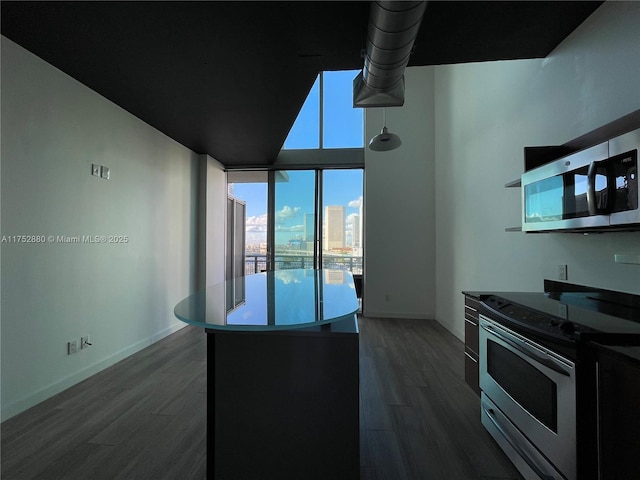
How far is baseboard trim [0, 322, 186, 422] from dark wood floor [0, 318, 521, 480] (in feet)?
0.16

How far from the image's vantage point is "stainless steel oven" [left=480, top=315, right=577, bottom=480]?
4.05 feet

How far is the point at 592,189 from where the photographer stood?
1368 millimetres

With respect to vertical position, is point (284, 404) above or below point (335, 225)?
below

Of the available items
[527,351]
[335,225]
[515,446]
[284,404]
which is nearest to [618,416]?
[527,351]

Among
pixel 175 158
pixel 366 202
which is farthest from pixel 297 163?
pixel 175 158

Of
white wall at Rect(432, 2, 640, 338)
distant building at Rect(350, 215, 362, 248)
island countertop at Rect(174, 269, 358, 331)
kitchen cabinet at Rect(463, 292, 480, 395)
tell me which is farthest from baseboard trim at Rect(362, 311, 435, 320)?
island countertop at Rect(174, 269, 358, 331)

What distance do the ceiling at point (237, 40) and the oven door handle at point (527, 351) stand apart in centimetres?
199

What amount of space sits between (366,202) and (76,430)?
4354 millimetres

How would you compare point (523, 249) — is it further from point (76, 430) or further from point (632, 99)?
point (76, 430)

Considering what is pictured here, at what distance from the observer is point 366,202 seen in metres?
4.85

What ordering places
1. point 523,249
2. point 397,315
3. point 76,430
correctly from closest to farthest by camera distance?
1. point 76,430
2. point 523,249
3. point 397,315

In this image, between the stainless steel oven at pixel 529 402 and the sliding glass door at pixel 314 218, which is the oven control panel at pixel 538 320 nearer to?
the stainless steel oven at pixel 529 402

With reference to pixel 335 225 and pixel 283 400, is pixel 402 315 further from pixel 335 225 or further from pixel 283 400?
pixel 283 400

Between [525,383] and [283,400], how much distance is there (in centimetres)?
132
